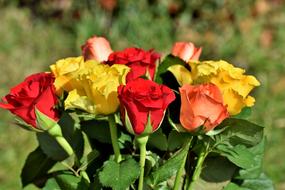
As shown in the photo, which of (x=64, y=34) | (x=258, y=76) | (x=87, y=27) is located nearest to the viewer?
(x=258, y=76)

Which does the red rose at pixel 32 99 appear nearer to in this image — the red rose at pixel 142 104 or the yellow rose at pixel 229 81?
the red rose at pixel 142 104

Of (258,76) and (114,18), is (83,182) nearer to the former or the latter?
(258,76)

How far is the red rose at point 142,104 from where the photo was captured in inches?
36.0

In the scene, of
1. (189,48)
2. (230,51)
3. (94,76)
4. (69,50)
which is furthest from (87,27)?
(94,76)

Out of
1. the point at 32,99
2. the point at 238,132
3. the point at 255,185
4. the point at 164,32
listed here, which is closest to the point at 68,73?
the point at 32,99

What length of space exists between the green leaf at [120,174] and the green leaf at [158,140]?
0.06 metres

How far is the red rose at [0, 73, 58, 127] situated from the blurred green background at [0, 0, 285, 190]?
190cm

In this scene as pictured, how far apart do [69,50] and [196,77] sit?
2.33 m

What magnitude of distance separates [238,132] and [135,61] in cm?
20

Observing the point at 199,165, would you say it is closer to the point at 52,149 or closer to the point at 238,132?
the point at 238,132

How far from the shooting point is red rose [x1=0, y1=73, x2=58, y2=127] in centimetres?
98

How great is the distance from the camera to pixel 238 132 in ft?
3.37

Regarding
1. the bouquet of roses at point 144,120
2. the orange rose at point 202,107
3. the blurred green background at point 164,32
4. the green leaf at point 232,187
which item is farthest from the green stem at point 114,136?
the blurred green background at point 164,32

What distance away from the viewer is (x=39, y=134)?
1134mm
